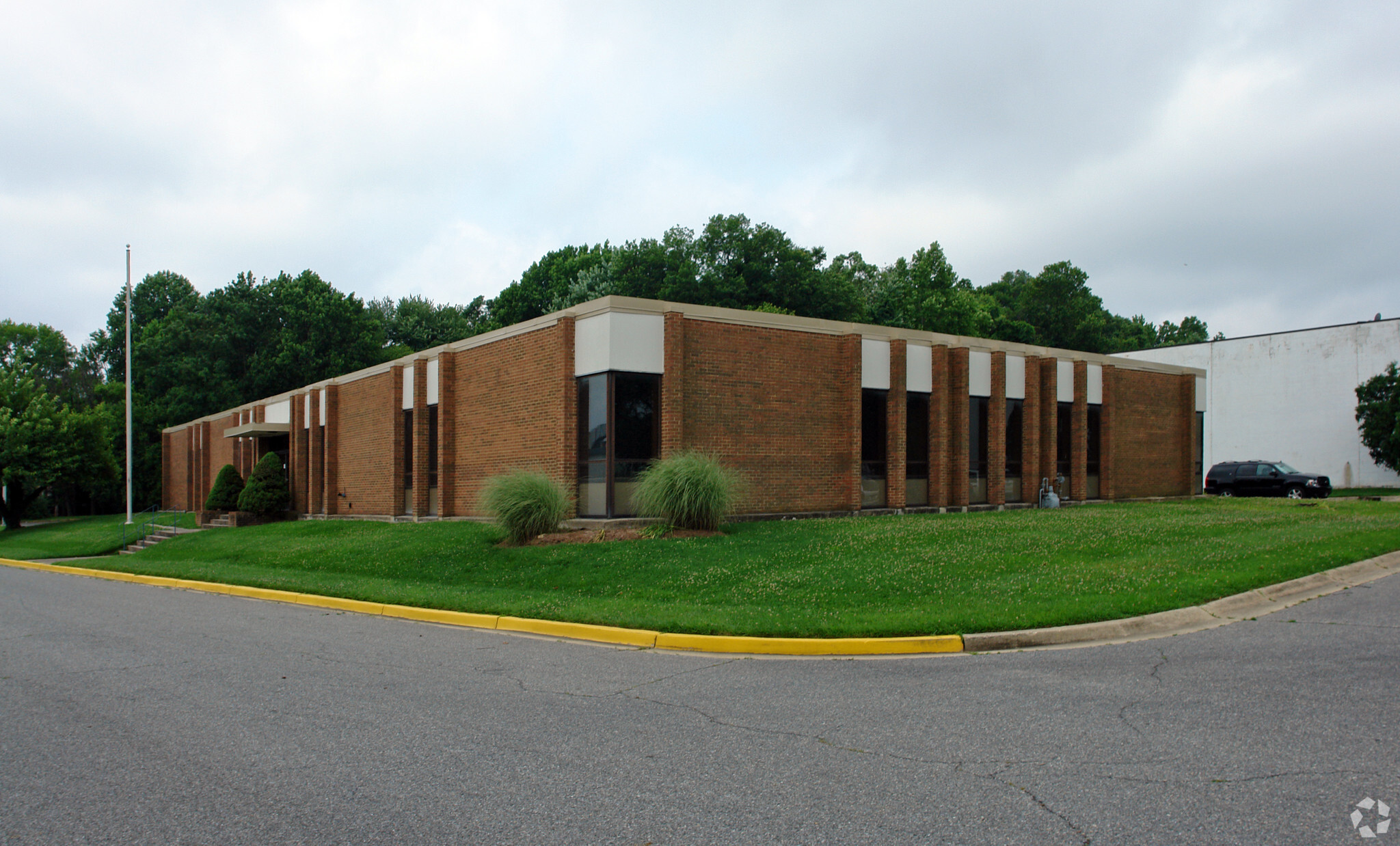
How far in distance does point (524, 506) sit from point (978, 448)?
13.7 m

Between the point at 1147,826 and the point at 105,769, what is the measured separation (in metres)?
5.87

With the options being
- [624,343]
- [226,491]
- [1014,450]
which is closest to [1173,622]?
[624,343]

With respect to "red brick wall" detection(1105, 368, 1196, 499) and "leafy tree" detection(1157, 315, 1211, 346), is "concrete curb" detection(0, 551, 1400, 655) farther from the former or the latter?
"leafy tree" detection(1157, 315, 1211, 346)

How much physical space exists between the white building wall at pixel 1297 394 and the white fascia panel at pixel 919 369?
79.6 ft

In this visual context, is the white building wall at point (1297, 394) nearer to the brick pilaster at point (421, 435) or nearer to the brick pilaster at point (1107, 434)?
the brick pilaster at point (1107, 434)

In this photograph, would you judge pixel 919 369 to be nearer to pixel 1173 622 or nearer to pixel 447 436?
pixel 447 436

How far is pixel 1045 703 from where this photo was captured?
6.55 m

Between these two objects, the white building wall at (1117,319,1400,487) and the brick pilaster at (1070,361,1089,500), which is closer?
the brick pilaster at (1070,361,1089,500)

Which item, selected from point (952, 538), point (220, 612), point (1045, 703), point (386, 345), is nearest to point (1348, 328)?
point (952, 538)

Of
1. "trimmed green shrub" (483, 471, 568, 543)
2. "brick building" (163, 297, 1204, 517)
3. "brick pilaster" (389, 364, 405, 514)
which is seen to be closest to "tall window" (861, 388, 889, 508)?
"brick building" (163, 297, 1204, 517)

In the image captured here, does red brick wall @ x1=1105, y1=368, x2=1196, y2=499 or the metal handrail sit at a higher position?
red brick wall @ x1=1105, y1=368, x2=1196, y2=499

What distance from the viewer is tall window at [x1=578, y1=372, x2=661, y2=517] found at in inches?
735

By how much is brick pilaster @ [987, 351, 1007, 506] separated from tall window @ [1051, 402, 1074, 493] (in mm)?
3128

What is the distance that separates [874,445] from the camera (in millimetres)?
22234
